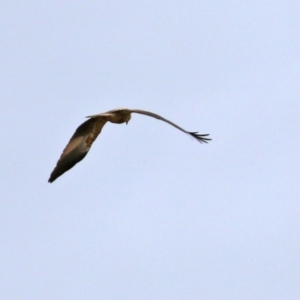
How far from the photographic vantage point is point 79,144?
29859 millimetres

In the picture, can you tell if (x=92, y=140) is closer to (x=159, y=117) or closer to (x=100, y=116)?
(x=100, y=116)

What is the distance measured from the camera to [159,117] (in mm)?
27828

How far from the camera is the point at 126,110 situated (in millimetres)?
29266

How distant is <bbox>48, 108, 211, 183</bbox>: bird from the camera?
2945 centimetres

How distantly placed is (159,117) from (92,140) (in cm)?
274

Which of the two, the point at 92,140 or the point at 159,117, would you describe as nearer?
the point at 159,117

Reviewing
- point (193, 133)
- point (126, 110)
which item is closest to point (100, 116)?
point (126, 110)

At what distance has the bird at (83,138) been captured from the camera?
29453mm

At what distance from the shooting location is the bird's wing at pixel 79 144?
29594 millimetres

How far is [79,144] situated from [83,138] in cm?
20

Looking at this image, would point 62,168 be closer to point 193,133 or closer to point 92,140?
point 92,140

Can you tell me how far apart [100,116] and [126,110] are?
25.5 inches

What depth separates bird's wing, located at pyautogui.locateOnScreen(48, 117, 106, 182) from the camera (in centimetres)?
2959

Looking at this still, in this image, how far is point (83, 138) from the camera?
2995 centimetres
